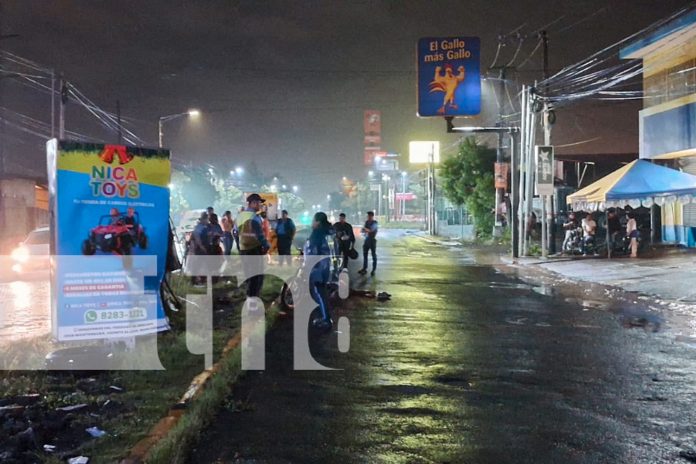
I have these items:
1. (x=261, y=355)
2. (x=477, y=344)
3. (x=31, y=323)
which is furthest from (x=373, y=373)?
(x=31, y=323)

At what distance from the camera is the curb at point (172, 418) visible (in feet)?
15.3

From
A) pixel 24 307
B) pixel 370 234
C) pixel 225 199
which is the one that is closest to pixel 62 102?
pixel 370 234

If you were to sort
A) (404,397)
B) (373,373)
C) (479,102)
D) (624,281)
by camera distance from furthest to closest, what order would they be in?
(479,102) < (624,281) < (373,373) < (404,397)

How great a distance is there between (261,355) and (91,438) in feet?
10.6

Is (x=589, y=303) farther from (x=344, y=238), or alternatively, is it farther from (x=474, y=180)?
(x=474, y=180)

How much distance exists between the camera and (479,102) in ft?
72.2

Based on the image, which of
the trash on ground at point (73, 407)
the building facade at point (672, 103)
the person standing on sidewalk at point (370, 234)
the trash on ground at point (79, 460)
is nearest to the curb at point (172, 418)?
the trash on ground at point (79, 460)

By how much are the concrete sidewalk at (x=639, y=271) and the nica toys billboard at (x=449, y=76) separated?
5.91m

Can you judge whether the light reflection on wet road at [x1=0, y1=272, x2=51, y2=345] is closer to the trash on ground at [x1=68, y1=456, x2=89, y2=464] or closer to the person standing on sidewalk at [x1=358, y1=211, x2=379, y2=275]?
the trash on ground at [x1=68, y1=456, x2=89, y2=464]

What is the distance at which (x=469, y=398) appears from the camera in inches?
251

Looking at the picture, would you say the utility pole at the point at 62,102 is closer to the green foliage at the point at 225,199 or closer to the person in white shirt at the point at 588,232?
the person in white shirt at the point at 588,232

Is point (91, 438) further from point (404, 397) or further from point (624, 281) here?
point (624, 281)

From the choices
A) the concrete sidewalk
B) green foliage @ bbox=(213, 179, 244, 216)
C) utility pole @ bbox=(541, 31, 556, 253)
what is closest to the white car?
the concrete sidewalk

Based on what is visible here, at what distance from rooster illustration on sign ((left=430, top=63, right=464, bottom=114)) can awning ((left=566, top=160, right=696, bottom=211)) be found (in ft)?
20.2
